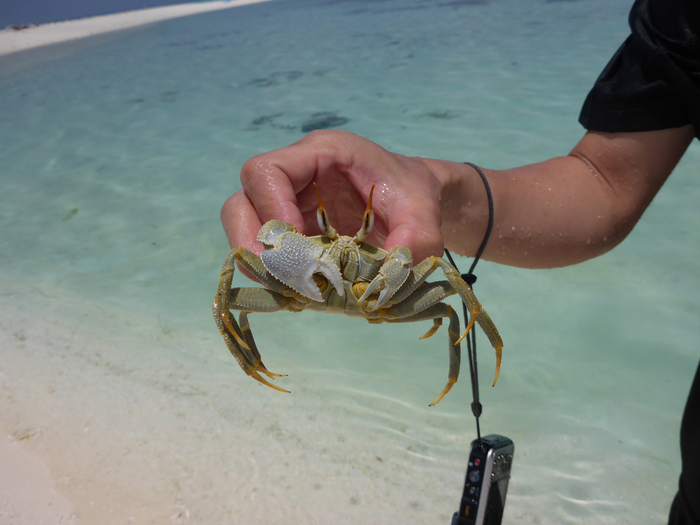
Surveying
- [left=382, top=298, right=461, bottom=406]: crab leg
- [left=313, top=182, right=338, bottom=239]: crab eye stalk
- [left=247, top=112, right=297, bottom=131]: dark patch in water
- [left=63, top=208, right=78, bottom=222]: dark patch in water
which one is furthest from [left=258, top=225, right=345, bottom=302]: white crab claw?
[left=247, top=112, right=297, bottom=131]: dark patch in water

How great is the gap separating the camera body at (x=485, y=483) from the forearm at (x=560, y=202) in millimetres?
847

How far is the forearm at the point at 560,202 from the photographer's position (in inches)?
75.3

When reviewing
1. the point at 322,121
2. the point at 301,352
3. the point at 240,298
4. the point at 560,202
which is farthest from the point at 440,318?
the point at 322,121

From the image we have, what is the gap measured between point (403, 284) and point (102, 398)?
6.24ft

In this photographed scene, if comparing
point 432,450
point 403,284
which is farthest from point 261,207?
point 432,450

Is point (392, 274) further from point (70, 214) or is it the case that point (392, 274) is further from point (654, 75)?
point (70, 214)

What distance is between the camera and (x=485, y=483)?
1479mm

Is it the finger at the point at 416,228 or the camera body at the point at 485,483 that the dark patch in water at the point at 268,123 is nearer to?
the finger at the point at 416,228

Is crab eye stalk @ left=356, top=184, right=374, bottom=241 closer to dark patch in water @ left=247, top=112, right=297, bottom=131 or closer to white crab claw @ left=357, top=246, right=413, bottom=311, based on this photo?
white crab claw @ left=357, top=246, right=413, bottom=311

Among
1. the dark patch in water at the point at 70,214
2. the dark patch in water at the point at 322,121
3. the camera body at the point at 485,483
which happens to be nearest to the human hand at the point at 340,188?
the camera body at the point at 485,483

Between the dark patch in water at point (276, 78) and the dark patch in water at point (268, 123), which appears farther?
the dark patch in water at point (276, 78)

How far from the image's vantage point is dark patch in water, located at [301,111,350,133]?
750 cm

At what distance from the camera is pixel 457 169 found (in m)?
1.90

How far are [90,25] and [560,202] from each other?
25014 millimetres
